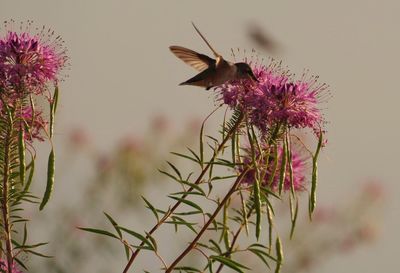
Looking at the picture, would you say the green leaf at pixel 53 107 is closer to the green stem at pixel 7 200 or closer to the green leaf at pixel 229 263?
the green stem at pixel 7 200

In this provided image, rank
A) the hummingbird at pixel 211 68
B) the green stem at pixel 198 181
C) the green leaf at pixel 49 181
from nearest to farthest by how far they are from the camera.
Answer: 1. the green leaf at pixel 49 181
2. the green stem at pixel 198 181
3. the hummingbird at pixel 211 68

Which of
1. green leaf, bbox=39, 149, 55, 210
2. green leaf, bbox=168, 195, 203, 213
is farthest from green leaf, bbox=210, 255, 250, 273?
green leaf, bbox=39, 149, 55, 210

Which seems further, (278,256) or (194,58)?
(194,58)

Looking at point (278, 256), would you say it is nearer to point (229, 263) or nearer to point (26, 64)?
point (229, 263)

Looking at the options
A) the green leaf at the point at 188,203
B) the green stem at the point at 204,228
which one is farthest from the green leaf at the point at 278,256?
the green leaf at the point at 188,203

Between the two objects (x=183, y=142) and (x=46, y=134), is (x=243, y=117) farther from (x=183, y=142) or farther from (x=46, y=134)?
(x=183, y=142)

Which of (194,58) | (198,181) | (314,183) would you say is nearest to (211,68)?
(194,58)

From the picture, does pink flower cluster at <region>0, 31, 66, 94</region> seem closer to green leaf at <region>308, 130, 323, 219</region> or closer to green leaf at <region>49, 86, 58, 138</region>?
green leaf at <region>49, 86, 58, 138</region>
